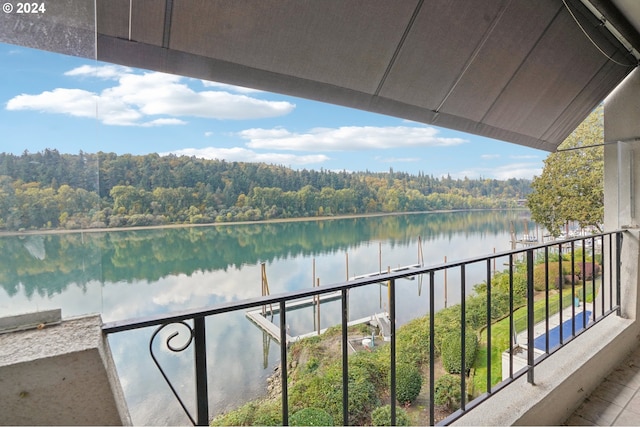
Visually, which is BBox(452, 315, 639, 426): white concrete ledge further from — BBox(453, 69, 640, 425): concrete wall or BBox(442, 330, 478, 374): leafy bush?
BBox(442, 330, 478, 374): leafy bush

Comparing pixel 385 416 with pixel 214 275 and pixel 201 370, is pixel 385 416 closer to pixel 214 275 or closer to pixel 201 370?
pixel 201 370

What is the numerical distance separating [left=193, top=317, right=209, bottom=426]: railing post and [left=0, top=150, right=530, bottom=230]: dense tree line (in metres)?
0.32

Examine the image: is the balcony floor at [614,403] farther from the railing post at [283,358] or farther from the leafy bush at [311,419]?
the leafy bush at [311,419]

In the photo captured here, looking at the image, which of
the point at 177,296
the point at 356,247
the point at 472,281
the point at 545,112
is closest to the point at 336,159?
the point at 356,247

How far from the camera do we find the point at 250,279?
1884 centimetres

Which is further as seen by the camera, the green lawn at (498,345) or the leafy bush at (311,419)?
the green lawn at (498,345)

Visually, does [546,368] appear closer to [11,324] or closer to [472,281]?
[11,324]

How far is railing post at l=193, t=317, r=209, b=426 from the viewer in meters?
0.75

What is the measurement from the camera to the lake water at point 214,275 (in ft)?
2.15

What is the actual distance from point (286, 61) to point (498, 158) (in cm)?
4456

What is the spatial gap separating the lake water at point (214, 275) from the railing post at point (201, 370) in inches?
2.8

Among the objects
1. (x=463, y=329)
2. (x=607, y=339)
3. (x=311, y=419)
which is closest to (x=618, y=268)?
(x=607, y=339)

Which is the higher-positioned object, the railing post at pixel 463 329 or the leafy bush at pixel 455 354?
the railing post at pixel 463 329

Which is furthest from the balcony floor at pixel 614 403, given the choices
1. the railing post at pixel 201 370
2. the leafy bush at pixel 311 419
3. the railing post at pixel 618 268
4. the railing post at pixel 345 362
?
the leafy bush at pixel 311 419
